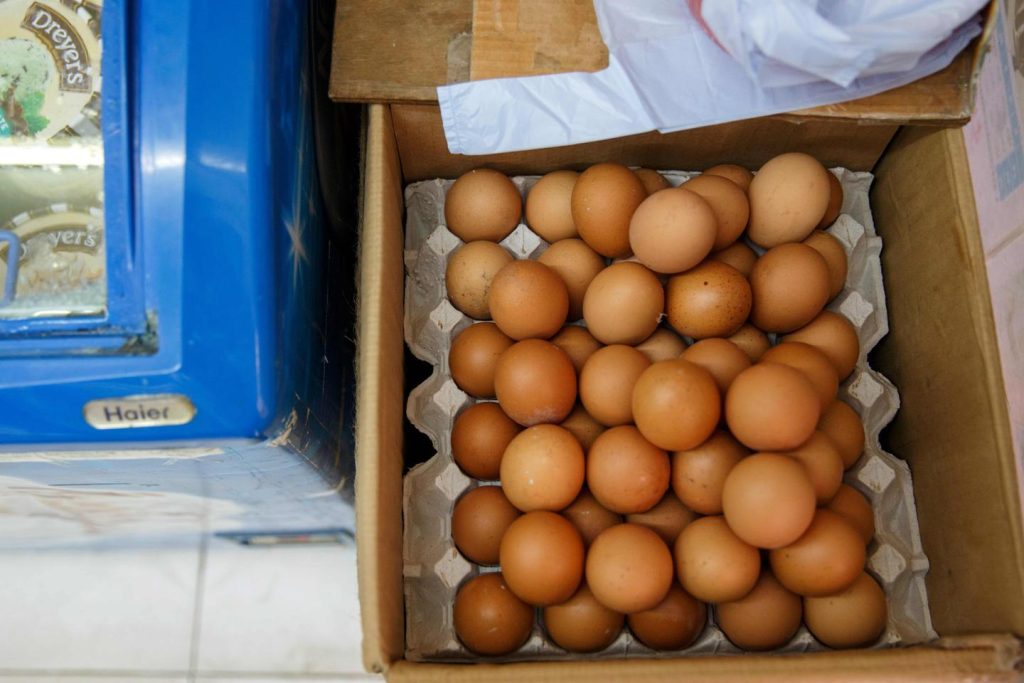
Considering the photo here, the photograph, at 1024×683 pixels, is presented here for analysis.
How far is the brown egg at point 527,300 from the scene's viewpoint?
0.96m

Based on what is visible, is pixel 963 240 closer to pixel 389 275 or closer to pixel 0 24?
pixel 389 275

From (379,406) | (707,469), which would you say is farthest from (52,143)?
(707,469)

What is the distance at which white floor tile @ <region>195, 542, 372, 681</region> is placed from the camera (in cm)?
136

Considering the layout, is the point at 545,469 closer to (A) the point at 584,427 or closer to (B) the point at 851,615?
(A) the point at 584,427

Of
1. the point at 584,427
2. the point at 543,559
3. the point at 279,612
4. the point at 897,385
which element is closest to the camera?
the point at 543,559

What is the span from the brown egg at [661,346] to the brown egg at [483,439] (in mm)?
182

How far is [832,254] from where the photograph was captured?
104 centimetres

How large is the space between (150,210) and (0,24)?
1.01 feet

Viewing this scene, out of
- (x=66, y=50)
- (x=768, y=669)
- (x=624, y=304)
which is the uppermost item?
(x=66, y=50)

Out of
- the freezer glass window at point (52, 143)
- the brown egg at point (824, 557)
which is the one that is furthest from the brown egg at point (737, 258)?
the freezer glass window at point (52, 143)

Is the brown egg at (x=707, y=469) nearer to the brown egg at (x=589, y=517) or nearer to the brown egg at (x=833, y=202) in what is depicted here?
the brown egg at (x=589, y=517)

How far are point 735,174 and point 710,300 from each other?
0.75 feet

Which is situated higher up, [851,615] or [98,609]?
[851,615]

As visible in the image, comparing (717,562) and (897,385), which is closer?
(717,562)
